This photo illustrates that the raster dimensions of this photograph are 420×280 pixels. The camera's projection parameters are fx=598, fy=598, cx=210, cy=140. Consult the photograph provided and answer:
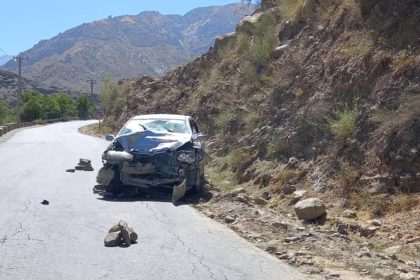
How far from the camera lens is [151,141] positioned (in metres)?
12.8

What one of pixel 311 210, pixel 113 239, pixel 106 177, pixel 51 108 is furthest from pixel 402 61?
pixel 51 108

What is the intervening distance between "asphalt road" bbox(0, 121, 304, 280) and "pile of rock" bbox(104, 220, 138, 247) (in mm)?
112

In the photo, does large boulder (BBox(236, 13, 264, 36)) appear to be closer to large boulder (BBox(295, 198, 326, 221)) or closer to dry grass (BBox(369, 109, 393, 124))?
dry grass (BBox(369, 109, 393, 124))

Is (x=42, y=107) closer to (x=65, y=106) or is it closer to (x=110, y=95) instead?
(x=65, y=106)

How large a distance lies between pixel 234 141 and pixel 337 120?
18.5 ft

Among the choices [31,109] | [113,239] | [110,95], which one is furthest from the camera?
[31,109]

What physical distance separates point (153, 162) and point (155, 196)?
798 millimetres

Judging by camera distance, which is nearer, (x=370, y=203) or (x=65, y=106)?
(x=370, y=203)

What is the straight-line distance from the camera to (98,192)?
1278cm

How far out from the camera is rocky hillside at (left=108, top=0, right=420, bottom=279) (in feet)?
27.5

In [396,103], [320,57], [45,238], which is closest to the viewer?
[45,238]

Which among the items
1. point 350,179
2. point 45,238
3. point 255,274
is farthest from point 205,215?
point 255,274

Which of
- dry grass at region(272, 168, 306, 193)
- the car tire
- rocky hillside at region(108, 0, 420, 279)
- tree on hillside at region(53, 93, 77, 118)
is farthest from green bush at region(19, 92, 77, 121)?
dry grass at region(272, 168, 306, 193)

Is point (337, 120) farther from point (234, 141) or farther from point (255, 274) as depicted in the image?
point (255, 274)
